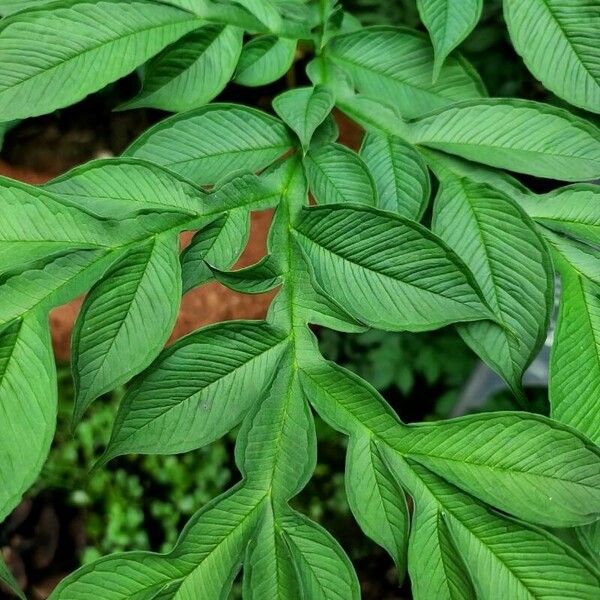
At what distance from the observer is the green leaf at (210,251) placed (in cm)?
55

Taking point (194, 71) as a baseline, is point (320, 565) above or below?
below

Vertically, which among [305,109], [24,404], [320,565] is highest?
[305,109]

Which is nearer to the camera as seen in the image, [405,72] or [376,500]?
[376,500]

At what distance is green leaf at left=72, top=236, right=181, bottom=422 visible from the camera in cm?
49

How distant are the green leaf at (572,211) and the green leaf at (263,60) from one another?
26 cm

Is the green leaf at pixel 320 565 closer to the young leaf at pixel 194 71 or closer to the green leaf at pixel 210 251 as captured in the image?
the green leaf at pixel 210 251

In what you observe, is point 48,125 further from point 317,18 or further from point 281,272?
point 281,272

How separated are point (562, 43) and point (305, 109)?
0.71 feet

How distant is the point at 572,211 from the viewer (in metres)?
0.58

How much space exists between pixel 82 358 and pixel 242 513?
0.50ft

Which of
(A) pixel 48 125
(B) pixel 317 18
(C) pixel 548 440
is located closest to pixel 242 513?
(C) pixel 548 440

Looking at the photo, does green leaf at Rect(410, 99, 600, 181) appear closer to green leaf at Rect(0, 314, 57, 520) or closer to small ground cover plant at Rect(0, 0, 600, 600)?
small ground cover plant at Rect(0, 0, 600, 600)

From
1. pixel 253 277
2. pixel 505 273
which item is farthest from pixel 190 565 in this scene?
pixel 505 273

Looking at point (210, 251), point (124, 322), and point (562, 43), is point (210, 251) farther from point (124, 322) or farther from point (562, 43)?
point (562, 43)
